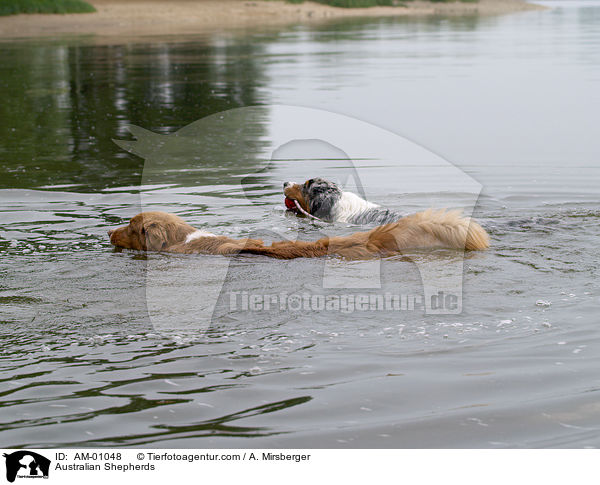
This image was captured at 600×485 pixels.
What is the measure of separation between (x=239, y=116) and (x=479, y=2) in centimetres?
6351

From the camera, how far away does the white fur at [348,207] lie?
8.48m

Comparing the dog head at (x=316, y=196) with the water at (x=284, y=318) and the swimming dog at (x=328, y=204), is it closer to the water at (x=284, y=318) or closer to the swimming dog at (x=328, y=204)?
the swimming dog at (x=328, y=204)

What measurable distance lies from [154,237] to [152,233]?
4cm

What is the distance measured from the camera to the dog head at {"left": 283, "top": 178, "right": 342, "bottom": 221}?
8.54m

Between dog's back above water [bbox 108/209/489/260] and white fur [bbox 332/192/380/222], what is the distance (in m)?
1.56

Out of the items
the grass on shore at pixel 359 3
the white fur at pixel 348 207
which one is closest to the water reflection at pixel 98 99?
the white fur at pixel 348 207

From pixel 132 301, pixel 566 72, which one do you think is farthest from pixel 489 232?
pixel 566 72

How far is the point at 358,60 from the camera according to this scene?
26.2 meters

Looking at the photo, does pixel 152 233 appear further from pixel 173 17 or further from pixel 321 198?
pixel 173 17
